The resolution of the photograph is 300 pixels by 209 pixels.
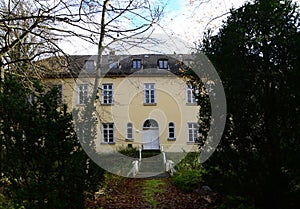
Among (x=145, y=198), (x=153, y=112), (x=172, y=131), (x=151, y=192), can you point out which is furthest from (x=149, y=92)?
(x=145, y=198)

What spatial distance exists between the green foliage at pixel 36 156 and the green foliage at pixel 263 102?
9.30ft

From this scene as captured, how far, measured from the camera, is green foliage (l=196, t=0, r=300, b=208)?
539 cm

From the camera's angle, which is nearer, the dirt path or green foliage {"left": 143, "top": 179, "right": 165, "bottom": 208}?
the dirt path

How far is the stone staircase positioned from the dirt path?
3.70 metres

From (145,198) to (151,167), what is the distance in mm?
9501

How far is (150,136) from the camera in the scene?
26016mm

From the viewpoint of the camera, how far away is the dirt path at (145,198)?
309 inches

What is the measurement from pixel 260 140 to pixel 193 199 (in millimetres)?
3451

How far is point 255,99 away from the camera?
573 centimetres

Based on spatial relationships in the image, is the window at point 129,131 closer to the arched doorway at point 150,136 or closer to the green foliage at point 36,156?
the arched doorway at point 150,136

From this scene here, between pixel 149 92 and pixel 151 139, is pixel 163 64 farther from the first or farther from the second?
pixel 151 139

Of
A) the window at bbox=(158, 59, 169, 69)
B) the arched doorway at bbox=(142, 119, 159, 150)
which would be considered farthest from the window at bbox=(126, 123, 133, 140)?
the window at bbox=(158, 59, 169, 69)

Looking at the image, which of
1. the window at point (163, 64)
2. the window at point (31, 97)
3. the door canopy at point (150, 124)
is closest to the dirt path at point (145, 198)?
the window at point (31, 97)

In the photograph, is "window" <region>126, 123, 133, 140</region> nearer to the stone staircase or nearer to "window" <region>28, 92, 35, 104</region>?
the stone staircase
